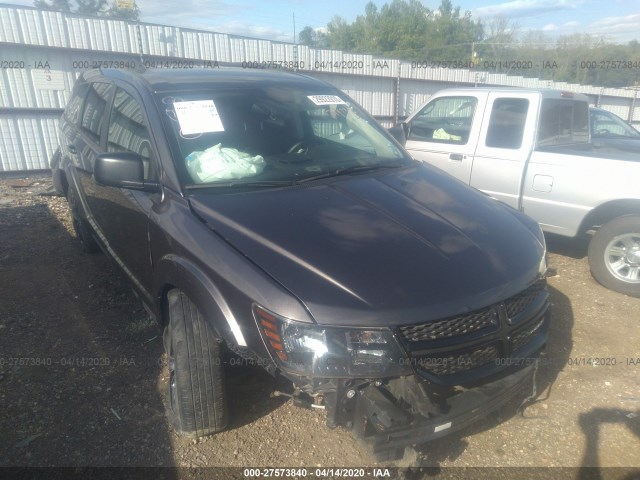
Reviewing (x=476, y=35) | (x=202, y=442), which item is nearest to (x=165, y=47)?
(x=202, y=442)

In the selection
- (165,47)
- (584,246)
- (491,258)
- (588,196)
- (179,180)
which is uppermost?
(165,47)

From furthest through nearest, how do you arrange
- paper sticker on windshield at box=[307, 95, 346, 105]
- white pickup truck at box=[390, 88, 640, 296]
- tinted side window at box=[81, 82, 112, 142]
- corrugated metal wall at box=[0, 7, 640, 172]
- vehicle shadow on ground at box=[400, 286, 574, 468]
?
corrugated metal wall at box=[0, 7, 640, 172] → white pickup truck at box=[390, 88, 640, 296] → tinted side window at box=[81, 82, 112, 142] → paper sticker on windshield at box=[307, 95, 346, 105] → vehicle shadow on ground at box=[400, 286, 574, 468]

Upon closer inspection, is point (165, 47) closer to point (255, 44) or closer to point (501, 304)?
point (255, 44)

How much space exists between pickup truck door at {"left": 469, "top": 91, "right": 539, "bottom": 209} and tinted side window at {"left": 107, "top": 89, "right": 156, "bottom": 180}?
12.6 ft

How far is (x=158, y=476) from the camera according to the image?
7.76 ft

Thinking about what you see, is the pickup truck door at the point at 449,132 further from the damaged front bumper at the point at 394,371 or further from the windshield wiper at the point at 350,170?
the damaged front bumper at the point at 394,371

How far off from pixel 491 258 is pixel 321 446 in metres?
1.37

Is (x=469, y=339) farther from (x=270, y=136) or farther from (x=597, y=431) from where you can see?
(x=270, y=136)

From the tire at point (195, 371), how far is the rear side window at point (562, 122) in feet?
14.2

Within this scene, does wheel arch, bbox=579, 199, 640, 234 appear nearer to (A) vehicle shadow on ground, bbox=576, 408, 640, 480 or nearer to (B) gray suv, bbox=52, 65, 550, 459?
(B) gray suv, bbox=52, 65, 550, 459

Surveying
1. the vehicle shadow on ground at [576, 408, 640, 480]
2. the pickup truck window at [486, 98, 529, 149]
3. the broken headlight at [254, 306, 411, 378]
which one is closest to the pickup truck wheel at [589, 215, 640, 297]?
the pickup truck window at [486, 98, 529, 149]

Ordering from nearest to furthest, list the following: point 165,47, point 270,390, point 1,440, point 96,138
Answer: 1. point 1,440
2. point 270,390
3. point 96,138
4. point 165,47

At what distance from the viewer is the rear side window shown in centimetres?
521

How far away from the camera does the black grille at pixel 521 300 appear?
87.1 inches
